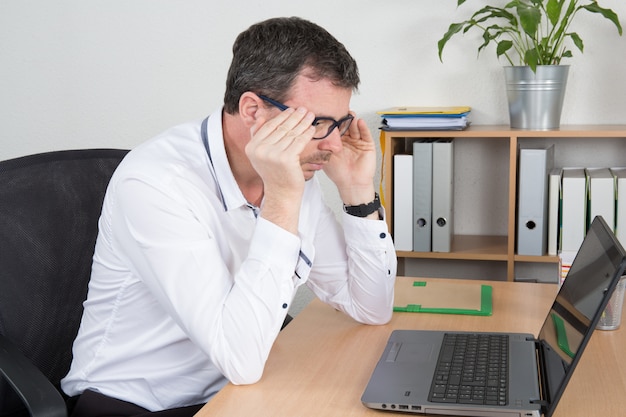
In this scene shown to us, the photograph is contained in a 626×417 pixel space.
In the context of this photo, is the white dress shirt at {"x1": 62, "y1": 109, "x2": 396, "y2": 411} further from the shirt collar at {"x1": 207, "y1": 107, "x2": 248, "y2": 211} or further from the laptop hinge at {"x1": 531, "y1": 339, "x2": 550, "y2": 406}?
the laptop hinge at {"x1": 531, "y1": 339, "x2": 550, "y2": 406}

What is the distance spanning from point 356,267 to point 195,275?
1.48 ft

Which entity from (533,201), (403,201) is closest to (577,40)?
(533,201)

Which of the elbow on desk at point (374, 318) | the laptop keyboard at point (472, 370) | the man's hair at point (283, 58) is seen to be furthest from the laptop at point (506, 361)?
the man's hair at point (283, 58)

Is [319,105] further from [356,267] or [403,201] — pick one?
[403,201]

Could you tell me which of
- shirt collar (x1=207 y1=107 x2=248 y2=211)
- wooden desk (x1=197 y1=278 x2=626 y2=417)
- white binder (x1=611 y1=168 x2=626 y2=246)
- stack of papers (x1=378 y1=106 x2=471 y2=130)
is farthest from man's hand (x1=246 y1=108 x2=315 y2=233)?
white binder (x1=611 y1=168 x2=626 y2=246)

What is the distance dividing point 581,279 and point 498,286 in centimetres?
52

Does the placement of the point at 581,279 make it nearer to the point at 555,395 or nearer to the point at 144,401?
the point at 555,395

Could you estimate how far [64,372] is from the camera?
1.60m

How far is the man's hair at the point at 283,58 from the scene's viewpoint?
1422 millimetres

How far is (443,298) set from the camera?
168 centimetres

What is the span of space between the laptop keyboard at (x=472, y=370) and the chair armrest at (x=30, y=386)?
2.04ft

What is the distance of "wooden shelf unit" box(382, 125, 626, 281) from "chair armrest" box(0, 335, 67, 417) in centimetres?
144

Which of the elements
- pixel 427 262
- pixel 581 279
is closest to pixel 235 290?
pixel 581 279

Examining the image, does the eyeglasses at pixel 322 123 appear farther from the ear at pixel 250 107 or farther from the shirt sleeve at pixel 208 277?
the shirt sleeve at pixel 208 277
